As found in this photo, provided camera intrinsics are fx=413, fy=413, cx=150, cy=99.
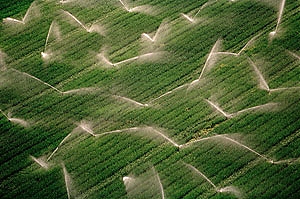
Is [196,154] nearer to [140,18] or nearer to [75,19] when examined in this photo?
[140,18]

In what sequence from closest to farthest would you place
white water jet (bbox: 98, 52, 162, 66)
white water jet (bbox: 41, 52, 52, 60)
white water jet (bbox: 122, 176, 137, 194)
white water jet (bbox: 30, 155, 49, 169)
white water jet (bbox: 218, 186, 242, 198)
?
1. white water jet (bbox: 218, 186, 242, 198)
2. white water jet (bbox: 122, 176, 137, 194)
3. white water jet (bbox: 30, 155, 49, 169)
4. white water jet (bbox: 98, 52, 162, 66)
5. white water jet (bbox: 41, 52, 52, 60)

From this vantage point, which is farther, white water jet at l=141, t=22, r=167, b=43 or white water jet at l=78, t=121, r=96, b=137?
white water jet at l=141, t=22, r=167, b=43

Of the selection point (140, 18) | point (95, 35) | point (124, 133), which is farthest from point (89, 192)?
point (140, 18)

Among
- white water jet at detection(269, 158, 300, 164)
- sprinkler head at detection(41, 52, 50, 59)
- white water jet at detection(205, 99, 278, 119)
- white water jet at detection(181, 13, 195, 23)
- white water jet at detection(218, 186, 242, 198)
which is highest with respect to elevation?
white water jet at detection(181, 13, 195, 23)

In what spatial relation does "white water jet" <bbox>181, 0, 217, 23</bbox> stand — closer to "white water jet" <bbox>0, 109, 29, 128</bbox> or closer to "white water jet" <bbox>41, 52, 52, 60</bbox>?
"white water jet" <bbox>41, 52, 52, 60</bbox>

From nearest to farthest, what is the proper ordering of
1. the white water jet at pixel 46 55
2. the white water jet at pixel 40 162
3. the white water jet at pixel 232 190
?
the white water jet at pixel 232 190
the white water jet at pixel 40 162
the white water jet at pixel 46 55

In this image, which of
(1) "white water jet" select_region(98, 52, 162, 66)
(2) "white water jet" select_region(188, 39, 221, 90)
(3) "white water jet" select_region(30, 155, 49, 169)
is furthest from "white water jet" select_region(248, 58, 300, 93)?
(3) "white water jet" select_region(30, 155, 49, 169)

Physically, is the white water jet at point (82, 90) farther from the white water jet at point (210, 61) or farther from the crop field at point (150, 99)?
the white water jet at point (210, 61)

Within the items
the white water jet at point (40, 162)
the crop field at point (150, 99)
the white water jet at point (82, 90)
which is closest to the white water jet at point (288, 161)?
the crop field at point (150, 99)
